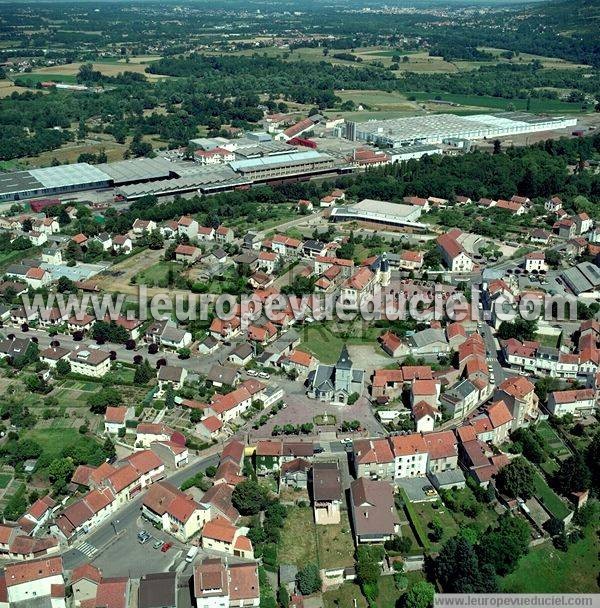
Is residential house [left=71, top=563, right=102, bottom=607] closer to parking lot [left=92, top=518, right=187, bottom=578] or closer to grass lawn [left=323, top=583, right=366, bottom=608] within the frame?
parking lot [left=92, top=518, right=187, bottom=578]

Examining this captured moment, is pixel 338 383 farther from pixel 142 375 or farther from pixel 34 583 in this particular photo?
pixel 34 583

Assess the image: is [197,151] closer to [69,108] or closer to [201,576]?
[69,108]

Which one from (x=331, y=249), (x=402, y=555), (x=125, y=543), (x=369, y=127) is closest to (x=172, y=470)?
(x=125, y=543)

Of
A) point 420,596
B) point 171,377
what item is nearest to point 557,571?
point 420,596

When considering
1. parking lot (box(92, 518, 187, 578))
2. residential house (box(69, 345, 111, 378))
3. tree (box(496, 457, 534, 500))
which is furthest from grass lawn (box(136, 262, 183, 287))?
tree (box(496, 457, 534, 500))

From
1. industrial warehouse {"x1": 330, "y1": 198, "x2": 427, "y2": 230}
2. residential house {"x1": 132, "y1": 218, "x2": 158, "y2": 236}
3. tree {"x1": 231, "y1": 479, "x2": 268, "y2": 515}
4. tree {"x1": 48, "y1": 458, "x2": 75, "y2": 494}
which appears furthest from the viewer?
industrial warehouse {"x1": 330, "y1": 198, "x2": 427, "y2": 230}

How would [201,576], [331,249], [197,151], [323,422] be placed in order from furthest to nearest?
[197,151], [331,249], [323,422], [201,576]
